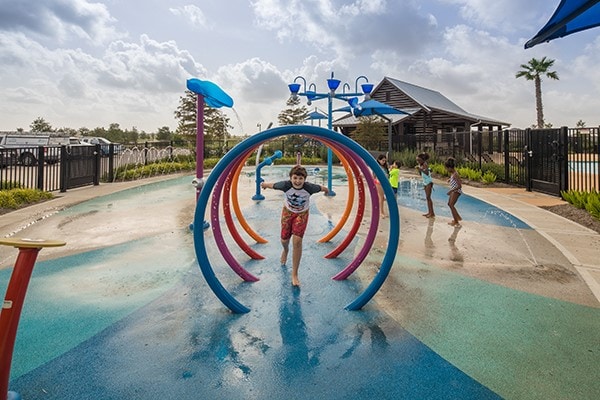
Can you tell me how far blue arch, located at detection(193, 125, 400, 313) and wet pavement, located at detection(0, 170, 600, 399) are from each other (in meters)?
0.22

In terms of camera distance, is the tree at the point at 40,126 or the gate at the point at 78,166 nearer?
the gate at the point at 78,166

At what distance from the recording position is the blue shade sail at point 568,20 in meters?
3.82

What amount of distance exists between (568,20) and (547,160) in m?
9.87

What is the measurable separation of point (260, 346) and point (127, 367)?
1083 millimetres

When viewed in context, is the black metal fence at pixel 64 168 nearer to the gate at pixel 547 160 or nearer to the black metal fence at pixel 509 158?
the black metal fence at pixel 509 158

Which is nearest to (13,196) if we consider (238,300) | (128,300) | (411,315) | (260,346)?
(128,300)

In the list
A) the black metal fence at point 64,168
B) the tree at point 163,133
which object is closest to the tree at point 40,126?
the tree at point 163,133

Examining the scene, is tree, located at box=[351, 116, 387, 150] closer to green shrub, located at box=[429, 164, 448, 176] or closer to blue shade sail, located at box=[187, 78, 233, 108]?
green shrub, located at box=[429, 164, 448, 176]

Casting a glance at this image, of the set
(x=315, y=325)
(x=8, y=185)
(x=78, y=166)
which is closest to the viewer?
(x=315, y=325)

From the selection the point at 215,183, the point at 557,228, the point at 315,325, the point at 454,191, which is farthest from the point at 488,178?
the point at 215,183

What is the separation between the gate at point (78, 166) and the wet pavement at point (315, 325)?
797 centimetres

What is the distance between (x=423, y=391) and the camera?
106 inches

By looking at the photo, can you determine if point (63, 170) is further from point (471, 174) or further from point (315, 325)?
point (471, 174)

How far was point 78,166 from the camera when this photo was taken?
1412 cm
